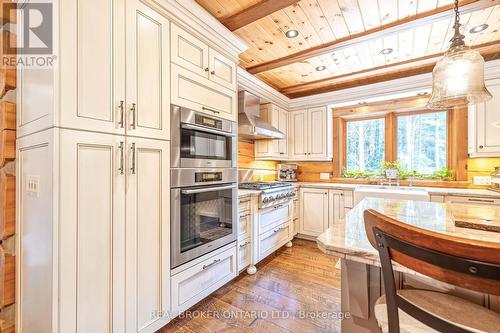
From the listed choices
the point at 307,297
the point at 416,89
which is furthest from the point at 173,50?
the point at 416,89

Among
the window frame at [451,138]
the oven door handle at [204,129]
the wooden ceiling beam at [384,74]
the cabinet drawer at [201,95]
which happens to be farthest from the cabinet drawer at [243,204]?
the window frame at [451,138]

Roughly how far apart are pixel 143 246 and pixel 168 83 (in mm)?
1125

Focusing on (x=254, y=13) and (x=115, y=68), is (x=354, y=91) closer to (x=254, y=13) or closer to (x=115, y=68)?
(x=254, y=13)

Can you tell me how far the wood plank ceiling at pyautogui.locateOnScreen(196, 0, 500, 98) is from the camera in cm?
186

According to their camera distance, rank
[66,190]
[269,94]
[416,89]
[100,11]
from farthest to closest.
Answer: [269,94] < [416,89] < [100,11] < [66,190]

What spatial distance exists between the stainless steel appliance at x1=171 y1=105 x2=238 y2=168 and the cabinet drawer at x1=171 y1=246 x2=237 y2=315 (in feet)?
2.68

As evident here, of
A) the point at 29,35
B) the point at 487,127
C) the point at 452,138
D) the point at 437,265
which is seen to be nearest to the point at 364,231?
the point at 437,265

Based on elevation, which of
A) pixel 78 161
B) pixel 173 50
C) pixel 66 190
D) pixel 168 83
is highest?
pixel 173 50

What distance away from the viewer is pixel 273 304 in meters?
1.97

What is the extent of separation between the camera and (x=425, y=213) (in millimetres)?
1404

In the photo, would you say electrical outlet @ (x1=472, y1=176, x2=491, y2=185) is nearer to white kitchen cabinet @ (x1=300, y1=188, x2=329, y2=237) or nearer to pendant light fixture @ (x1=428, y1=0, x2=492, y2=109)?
white kitchen cabinet @ (x1=300, y1=188, x2=329, y2=237)

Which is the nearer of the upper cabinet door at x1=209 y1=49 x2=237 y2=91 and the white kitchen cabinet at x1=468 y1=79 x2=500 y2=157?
the upper cabinet door at x1=209 y1=49 x2=237 y2=91

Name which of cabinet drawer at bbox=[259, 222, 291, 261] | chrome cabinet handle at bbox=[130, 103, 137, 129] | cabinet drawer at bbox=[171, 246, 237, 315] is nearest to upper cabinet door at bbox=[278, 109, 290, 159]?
cabinet drawer at bbox=[259, 222, 291, 261]

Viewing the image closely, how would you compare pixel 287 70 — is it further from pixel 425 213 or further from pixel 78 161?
pixel 78 161
